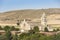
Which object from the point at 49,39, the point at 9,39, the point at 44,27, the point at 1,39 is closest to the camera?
the point at 49,39

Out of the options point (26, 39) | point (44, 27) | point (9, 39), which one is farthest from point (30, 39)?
point (44, 27)

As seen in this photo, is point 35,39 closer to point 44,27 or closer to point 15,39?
point 15,39

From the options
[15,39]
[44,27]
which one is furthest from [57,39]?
[44,27]

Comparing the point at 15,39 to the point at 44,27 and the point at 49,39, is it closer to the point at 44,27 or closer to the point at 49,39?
the point at 49,39

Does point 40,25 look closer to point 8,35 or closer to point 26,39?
point 8,35

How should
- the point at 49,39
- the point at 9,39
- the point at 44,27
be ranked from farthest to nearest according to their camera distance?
1. the point at 44,27
2. the point at 9,39
3. the point at 49,39

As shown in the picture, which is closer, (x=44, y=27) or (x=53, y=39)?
(x=53, y=39)

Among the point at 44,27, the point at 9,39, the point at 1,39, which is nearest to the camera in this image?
the point at 1,39

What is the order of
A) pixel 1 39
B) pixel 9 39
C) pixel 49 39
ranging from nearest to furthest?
pixel 49 39 → pixel 1 39 → pixel 9 39

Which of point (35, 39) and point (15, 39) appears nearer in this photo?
point (35, 39)
